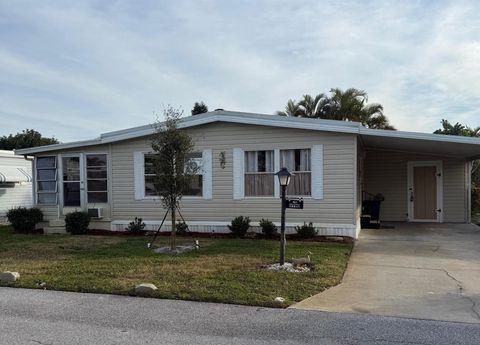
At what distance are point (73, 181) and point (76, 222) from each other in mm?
1580

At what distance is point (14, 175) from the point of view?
19.1m

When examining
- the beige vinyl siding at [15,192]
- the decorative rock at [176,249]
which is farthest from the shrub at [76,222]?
the beige vinyl siding at [15,192]

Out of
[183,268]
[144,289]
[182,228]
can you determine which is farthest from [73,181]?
[144,289]

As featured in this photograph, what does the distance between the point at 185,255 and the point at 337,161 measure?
4627 millimetres

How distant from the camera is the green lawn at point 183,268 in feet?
20.6

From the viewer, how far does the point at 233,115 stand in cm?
1194

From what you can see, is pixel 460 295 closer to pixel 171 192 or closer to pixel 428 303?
pixel 428 303

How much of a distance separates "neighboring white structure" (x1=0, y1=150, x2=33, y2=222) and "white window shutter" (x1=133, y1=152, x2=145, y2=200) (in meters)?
8.54

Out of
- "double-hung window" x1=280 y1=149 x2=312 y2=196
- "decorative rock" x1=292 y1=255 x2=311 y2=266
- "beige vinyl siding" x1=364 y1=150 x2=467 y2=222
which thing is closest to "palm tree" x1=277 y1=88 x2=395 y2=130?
"beige vinyl siding" x1=364 y1=150 x2=467 y2=222

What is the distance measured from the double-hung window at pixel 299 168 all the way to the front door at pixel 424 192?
5968mm

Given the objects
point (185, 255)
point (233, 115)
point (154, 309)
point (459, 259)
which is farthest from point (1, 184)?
point (459, 259)

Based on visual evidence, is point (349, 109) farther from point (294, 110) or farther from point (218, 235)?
point (218, 235)

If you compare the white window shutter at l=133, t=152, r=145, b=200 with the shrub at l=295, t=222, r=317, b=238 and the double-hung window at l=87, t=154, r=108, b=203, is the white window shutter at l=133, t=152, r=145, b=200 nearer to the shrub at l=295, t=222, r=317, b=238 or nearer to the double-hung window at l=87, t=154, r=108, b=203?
the double-hung window at l=87, t=154, r=108, b=203

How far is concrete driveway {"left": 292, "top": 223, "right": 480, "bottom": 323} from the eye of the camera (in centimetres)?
556
